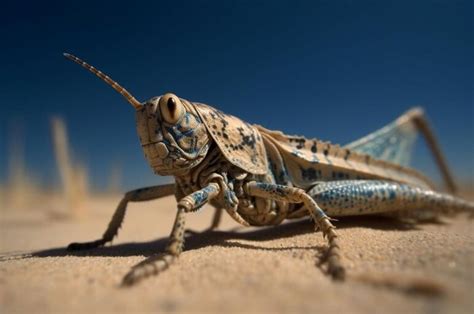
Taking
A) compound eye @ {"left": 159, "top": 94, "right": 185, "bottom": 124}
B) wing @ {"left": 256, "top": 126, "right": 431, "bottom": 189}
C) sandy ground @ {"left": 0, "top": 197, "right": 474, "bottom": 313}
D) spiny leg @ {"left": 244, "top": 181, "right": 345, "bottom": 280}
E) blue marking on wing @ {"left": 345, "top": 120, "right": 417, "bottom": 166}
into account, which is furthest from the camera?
blue marking on wing @ {"left": 345, "top": 120, "right": 417, "bottom": 166}

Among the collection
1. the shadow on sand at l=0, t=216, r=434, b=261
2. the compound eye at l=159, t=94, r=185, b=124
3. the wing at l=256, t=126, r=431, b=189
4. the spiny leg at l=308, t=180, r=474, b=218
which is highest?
the compound eye at l=159, t=94, r=185, b=124

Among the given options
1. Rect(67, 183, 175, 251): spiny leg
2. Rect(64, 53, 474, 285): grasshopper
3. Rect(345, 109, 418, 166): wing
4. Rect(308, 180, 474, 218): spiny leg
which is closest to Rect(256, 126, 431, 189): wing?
Rect(64, 53, 474, 285): grasshopper

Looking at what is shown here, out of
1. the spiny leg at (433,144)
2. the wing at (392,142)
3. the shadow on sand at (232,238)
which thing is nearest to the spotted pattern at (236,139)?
the shadow on sand at (232,238)

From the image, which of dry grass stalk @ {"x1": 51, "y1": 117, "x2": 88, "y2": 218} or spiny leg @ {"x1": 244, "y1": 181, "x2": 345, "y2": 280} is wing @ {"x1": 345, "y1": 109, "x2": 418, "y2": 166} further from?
dry grass stalk @ {"x1": 51, "y1": 117, "x2": 88, "y2": 218}

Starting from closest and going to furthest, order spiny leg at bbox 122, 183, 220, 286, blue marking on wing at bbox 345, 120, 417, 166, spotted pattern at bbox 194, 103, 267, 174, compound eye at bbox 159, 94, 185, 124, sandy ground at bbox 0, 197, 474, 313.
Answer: sandy ground at bbox 0, 197, 474, 313 < spiny leg at bbox 122, 183, 220, 286 < compound eye at bbox 159, 94, 185, 124 < spotted pattern at bbox 194, 103, 267, 174 < blue marking on wing at bbox 345, 120, 417, 166

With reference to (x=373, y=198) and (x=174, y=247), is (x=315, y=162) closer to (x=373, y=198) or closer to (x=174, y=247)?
(x=373, y=198)

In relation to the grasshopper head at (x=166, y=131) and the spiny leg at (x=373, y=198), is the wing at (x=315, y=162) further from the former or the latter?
the grasshopper head at (x=166, y=131)

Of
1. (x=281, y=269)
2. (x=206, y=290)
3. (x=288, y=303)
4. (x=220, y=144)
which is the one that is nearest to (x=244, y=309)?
(x=288, y=303)

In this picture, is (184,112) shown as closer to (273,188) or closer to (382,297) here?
(273,188)
